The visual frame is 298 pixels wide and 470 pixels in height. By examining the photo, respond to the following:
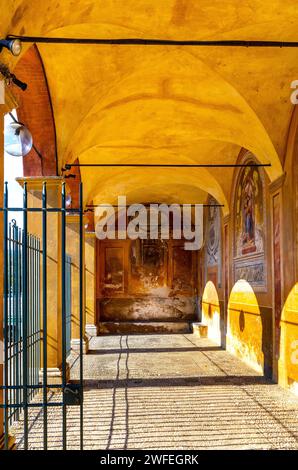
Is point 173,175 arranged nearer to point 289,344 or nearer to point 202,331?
point 202,331

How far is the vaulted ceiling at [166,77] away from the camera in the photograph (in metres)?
6.40

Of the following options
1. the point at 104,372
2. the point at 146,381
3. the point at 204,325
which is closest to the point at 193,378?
the point at 146,381

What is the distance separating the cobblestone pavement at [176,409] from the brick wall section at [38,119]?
410cm

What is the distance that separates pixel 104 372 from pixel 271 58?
7076 mm

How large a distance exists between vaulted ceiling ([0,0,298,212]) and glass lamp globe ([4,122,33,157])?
118 centimetres

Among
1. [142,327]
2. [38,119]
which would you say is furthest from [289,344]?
[142,327]

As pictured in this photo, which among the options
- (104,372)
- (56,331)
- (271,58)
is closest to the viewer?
(271,58)

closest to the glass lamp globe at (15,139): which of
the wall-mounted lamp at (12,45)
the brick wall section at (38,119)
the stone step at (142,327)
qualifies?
the wall-mounted lamp at (12,45)

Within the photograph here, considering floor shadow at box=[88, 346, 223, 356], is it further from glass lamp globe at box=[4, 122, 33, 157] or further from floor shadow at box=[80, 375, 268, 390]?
glass lamp globe at box=[4, 122, 33, 157]

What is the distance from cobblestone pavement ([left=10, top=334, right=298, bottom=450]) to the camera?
5574 mm

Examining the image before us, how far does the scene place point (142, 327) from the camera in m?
19.9

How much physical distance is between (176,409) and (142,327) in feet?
42.8
